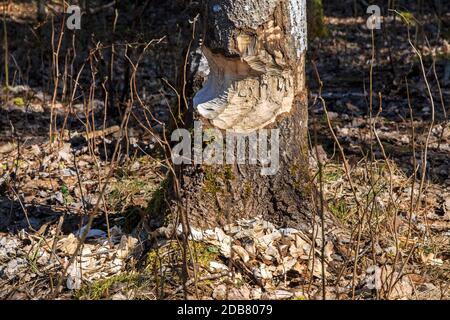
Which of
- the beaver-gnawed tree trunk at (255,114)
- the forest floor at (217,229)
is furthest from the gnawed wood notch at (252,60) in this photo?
the forest floor at (217,229)

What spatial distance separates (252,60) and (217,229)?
915 millimetres

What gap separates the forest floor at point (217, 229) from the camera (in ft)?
10.8

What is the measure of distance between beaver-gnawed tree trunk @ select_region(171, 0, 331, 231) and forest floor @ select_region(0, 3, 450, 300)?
128 millimetres

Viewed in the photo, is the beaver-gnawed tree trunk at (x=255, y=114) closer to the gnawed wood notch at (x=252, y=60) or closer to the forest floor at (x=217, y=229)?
the gnawed wood notch at (x=252, y=60)

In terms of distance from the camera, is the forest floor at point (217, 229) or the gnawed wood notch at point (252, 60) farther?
the gnawed wood notch at point (252, 60)

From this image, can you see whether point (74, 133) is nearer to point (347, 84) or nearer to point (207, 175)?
point (207, 175)

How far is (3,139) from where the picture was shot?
602cm

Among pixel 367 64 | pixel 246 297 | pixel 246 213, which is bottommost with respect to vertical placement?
pixel 246 297

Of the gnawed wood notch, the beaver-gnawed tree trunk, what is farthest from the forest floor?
the gnawed wood notch

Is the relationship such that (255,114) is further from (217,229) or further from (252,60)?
(217,229)

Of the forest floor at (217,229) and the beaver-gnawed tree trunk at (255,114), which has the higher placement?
the beaver-gnawed tree trunk at (255,114)

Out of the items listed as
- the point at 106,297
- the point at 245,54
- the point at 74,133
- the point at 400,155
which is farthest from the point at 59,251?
the point at 400,155
